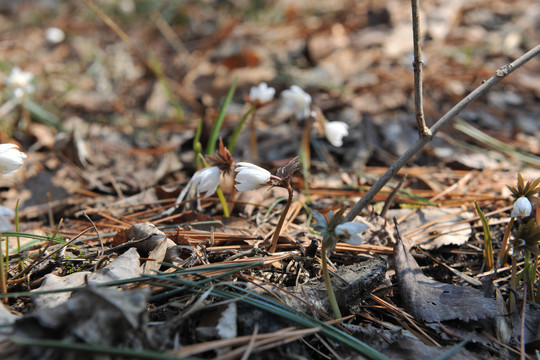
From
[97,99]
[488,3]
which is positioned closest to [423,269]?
[97,99]

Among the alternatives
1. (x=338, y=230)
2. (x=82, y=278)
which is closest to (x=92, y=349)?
(x=82, y=278)

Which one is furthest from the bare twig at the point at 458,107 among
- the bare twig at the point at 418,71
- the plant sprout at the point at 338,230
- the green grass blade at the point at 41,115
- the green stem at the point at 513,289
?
the green grass blade at the point at 41,115

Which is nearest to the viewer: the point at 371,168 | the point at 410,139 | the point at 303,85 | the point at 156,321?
the point at 156,321

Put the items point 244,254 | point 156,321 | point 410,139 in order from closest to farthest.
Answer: point 156,321
point 244,254
point 410,139

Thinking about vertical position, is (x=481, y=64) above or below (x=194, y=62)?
above

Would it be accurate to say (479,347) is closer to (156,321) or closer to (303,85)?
(156,321)

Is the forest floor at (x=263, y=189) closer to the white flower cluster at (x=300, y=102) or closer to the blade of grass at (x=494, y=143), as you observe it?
the blade of grass at (x=494, y=143)

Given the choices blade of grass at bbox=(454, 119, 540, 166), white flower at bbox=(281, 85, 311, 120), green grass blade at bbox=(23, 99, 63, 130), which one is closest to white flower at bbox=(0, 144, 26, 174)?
white flower at bbox=(281, 85, 311, 120)
